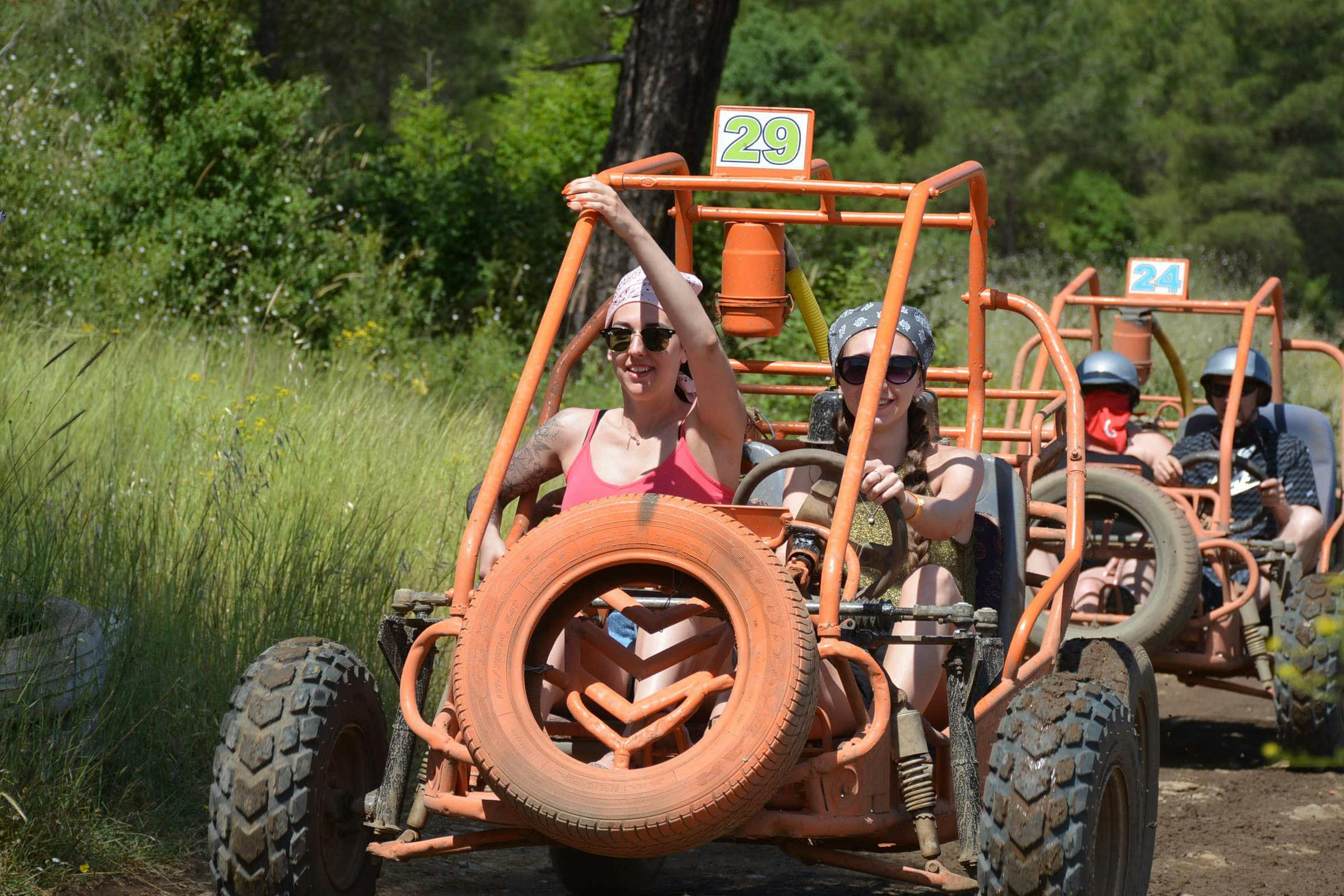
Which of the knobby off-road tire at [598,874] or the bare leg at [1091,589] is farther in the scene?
the bare leg at [1091,589]

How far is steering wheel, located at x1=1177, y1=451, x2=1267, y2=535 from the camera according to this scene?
7.23 metres

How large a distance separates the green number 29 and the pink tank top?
948mm

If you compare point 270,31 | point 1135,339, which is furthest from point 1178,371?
point 270,31

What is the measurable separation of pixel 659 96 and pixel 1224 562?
4.55 metres

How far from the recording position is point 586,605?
3439 millimetres

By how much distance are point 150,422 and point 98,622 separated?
259 centimetres

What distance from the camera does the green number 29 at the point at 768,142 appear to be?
453 centimetres

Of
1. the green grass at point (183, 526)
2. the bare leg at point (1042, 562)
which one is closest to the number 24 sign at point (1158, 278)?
the bare leg at point (1042, 562)

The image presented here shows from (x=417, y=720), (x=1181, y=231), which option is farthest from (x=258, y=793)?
(x=1181, y=231)

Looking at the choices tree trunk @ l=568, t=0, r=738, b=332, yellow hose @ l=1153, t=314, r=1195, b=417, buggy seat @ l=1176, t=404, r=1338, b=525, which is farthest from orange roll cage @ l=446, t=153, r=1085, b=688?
tree trunk @ l=568, t=0, r=738, b=332

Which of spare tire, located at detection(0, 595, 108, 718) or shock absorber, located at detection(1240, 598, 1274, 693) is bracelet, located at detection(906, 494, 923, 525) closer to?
spare tire, located at detection(0, 595, 108, 718)

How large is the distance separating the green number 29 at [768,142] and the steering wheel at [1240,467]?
3.35m

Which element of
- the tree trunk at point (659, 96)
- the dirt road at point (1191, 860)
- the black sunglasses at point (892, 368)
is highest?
the tree trunk at point (659, 96)

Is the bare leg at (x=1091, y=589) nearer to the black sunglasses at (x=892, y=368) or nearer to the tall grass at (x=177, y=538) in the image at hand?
the tall grass at (x=177, y=538)
